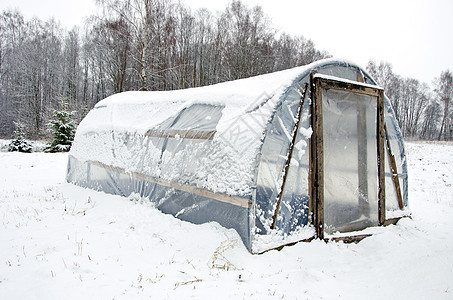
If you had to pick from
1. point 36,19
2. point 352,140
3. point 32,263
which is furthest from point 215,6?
point 32,263

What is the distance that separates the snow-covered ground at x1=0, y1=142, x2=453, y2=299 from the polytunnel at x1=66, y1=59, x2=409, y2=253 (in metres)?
0.30

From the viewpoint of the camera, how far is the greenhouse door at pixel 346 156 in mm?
4324

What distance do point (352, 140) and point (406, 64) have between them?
2983 inches

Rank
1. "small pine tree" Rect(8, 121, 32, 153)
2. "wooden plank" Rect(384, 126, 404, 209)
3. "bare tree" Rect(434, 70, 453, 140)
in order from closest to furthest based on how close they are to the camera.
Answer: "wooden plank" Rect(384, 126, 404, 209), "small pine tree" Rect(8, 121, 32, 153), "bare tree" Rect(434, 70, 453, 140)

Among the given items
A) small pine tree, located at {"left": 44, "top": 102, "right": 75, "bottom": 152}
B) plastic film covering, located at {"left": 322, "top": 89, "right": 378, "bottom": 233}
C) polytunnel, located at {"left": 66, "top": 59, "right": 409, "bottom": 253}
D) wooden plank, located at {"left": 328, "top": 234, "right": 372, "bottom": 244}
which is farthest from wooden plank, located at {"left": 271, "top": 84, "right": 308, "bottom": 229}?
small pine tree, located at {"left": 44, "top": 102, "right": 75, "bottom": 152}

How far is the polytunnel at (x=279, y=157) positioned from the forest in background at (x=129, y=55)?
9.55m

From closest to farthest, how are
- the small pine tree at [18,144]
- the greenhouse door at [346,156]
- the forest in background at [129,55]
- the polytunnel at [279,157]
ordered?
the polytunnel at [279,157] < the greenhouse door at [346,156] < the forest in background at [129,55] < the small pine tree at [18,144]

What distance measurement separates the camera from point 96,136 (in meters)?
7.18

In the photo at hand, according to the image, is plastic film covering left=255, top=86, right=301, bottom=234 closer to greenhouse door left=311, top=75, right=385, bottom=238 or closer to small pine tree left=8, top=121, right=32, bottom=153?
greenhouse door left=311, top=75, right=385, bottom=238

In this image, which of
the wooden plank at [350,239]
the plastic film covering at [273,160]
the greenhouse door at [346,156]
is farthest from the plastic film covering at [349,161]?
the plastic film covering at [273,160]

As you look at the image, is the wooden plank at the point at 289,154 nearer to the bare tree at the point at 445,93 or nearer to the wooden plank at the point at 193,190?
the wooden plank at the point at 193,190

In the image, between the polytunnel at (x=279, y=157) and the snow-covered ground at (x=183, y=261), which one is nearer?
the snow-covered ground at (x=183, y=261)

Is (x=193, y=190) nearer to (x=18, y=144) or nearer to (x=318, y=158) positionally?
(x=318, y=158)

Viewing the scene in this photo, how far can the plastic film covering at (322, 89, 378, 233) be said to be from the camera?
4500 mm
